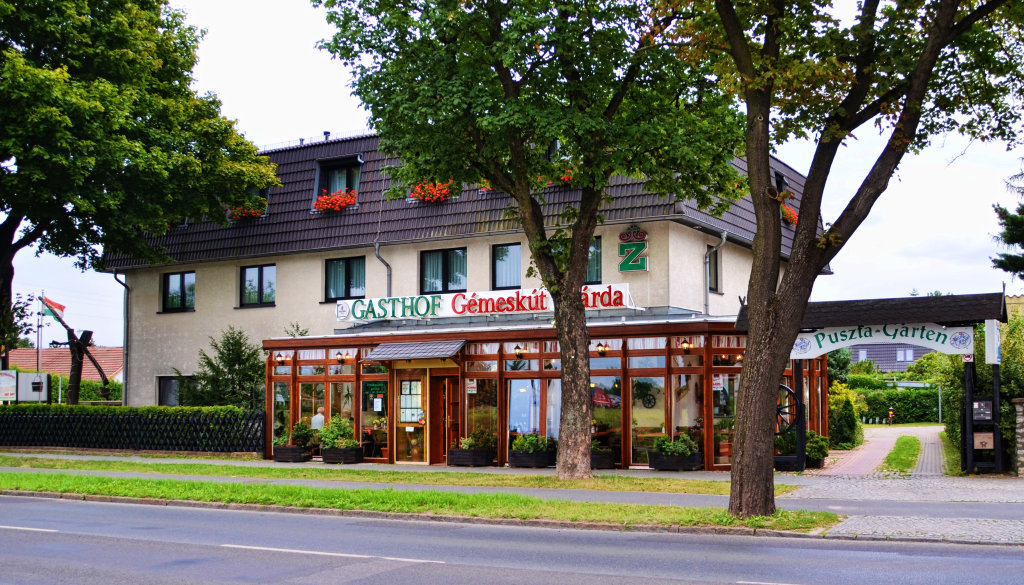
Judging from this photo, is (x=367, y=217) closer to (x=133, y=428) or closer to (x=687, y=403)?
(x=133, y=428)

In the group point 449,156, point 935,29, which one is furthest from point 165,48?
point 935,29

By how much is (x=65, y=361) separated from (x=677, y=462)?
208 ft

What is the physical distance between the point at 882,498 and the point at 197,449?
1932 cm

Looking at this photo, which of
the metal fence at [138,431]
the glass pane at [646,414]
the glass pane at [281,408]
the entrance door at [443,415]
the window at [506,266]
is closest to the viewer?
the glass pane at [646,414]

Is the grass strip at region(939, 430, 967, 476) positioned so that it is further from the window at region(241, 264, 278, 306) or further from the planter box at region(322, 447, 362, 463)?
the window at region(241, 264, 278, 306)

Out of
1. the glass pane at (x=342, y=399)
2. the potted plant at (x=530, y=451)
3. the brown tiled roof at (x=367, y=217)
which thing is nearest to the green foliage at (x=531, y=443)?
the potted plant at (x=530, y=451)

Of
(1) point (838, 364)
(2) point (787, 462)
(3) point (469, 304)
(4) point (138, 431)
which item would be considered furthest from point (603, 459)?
(1) point (838, 364)

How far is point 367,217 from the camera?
2973cm

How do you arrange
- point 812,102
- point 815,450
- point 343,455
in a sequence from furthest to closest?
1. point 343,455
2. point 815,450
3. point 812,102

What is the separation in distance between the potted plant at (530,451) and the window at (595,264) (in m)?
4.62

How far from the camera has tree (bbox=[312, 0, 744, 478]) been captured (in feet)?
61.0

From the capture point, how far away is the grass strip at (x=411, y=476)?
18.2 m

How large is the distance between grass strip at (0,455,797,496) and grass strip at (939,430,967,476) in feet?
15.2

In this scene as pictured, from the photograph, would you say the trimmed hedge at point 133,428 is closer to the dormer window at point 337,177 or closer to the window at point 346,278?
the window at point 346,278
